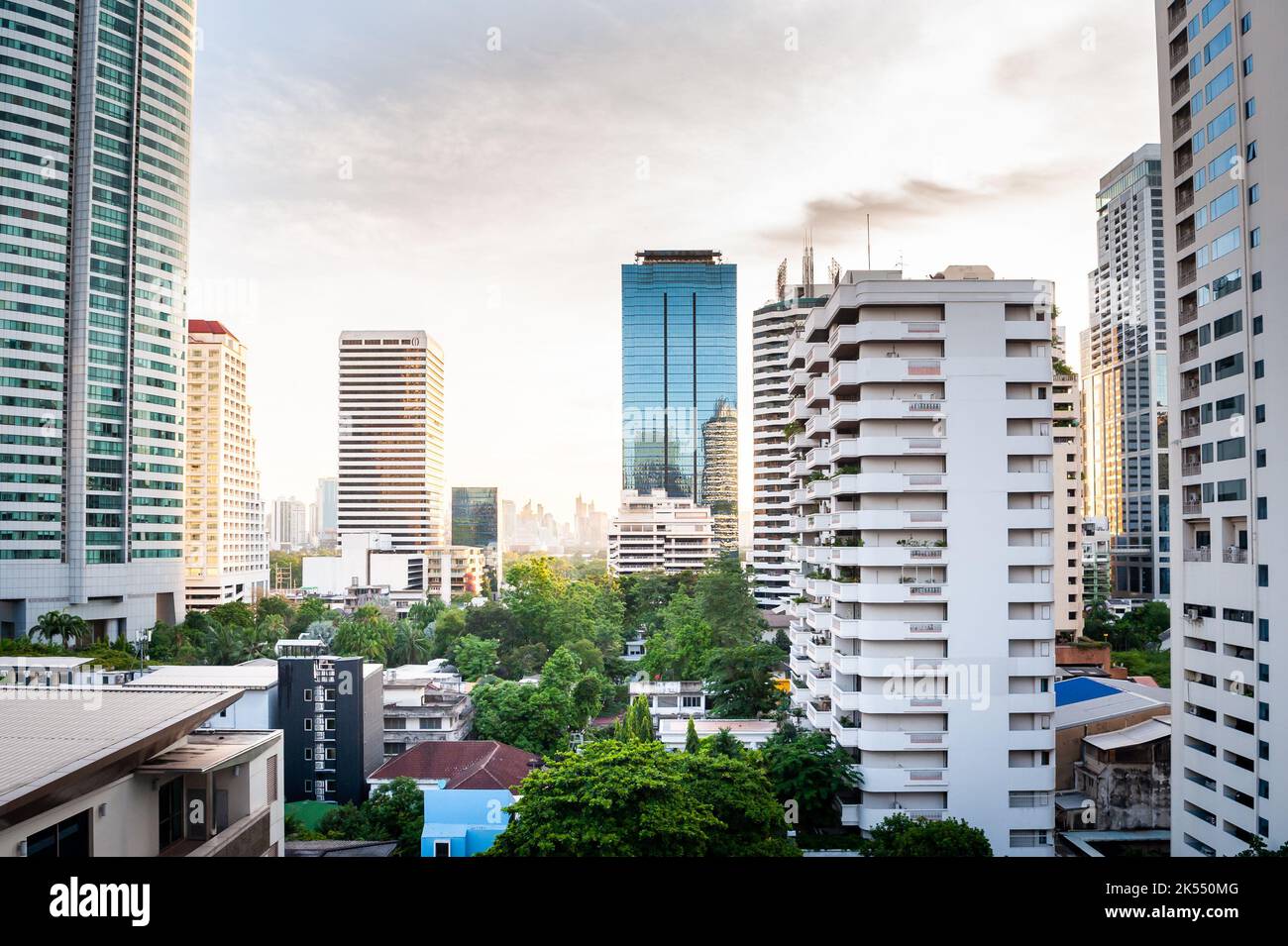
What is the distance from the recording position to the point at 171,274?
16.8m

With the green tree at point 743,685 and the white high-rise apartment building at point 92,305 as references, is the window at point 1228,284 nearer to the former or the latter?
the green tree at point 743,685

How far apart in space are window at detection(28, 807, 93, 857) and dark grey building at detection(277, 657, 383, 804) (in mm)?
6369

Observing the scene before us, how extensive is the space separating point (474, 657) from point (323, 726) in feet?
15.1

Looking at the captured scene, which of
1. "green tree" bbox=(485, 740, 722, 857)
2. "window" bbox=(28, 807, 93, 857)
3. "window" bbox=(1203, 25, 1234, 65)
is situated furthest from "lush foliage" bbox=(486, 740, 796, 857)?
"window" bbox=(1203, 25, 1234, 65)

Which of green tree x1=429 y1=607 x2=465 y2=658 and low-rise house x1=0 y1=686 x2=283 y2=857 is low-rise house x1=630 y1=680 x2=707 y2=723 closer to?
green tree x1=429 y1=607 x2=465 y2=658

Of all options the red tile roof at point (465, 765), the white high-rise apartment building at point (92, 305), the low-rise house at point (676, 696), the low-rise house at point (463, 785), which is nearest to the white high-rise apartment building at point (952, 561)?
the low-rise house at point (463, 785)

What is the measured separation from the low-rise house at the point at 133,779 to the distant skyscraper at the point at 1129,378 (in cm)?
1556

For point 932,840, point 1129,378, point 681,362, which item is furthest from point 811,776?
point 681,362

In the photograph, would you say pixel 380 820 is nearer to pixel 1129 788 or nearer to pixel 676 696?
pixel 676 696

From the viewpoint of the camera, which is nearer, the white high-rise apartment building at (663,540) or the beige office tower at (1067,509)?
the beige office tower at (1067,509)

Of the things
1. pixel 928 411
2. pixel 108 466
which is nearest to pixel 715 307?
pixel 108 466

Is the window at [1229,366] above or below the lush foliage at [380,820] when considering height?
above

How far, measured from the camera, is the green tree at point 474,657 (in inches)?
531
